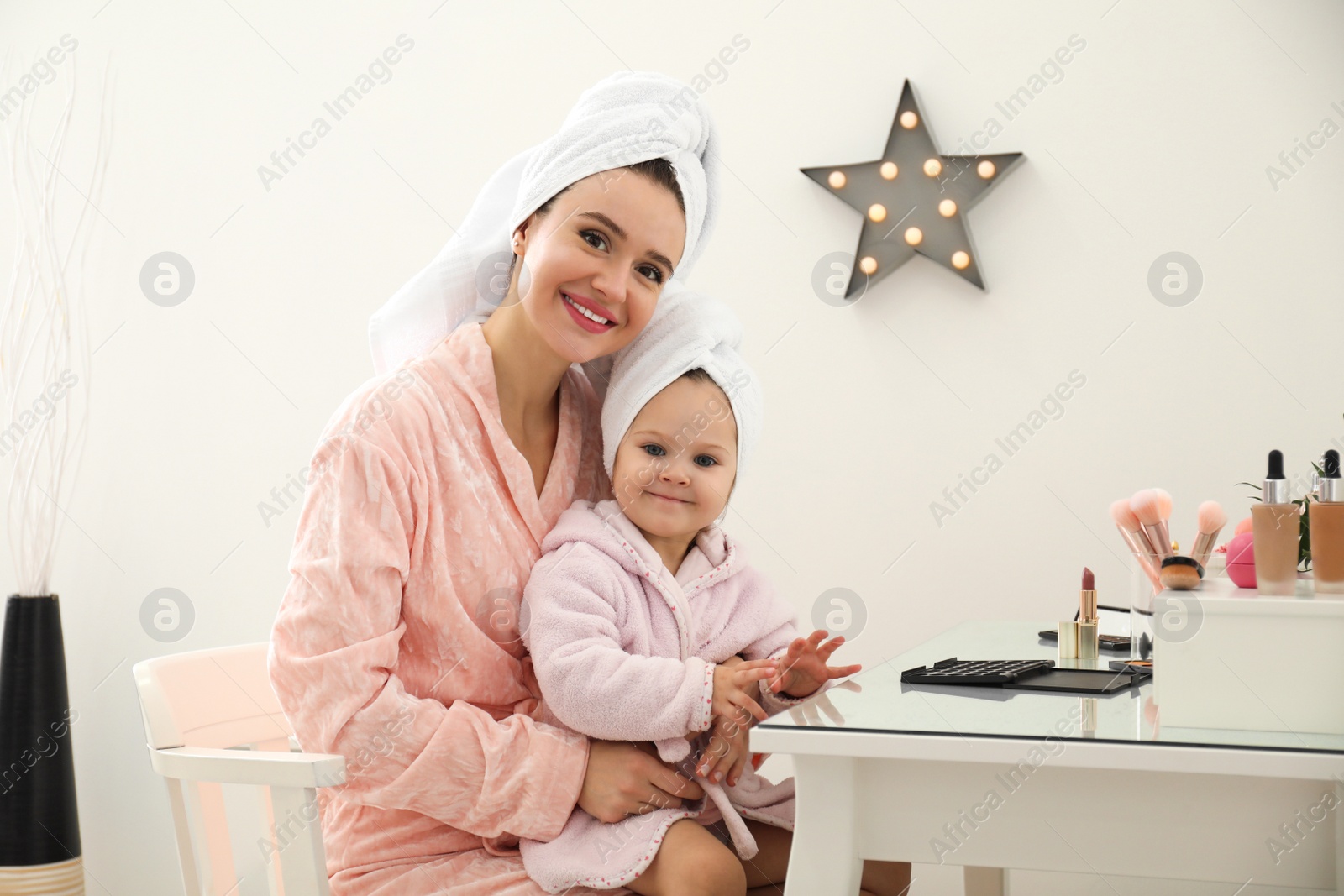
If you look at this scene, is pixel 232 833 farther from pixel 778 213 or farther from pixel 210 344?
pixel 778 213

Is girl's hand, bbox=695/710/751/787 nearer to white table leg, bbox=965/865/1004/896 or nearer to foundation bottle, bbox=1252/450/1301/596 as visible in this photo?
foundation bottle, bbox=1252/450/1301/596

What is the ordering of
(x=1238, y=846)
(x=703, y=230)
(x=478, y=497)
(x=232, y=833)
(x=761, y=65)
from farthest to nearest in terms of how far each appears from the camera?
(x=232, y=833), (x=761, y=65), (x=703, y=230), (x=478, y=497), (x=1238, y=846)

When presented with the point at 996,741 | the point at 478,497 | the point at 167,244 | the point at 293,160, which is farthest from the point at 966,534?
the point at 167,244

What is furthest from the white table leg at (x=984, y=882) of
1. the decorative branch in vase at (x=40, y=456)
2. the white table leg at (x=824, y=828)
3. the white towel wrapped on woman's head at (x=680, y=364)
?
the decorative branch in vase at (x=40, y=456)

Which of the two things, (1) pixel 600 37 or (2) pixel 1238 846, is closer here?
(2) pixel 1238 846

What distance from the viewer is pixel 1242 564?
A: 1.17m

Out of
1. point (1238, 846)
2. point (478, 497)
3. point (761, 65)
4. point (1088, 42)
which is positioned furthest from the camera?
point (761, 65)

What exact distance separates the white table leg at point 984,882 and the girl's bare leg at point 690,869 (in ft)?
2.74

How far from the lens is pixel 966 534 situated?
261 centimetres

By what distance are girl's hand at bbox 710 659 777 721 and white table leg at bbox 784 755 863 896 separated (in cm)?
23

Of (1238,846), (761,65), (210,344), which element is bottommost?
(1238,846)

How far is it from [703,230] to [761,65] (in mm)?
1225

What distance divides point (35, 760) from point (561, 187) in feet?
6.95

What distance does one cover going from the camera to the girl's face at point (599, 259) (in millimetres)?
1467
